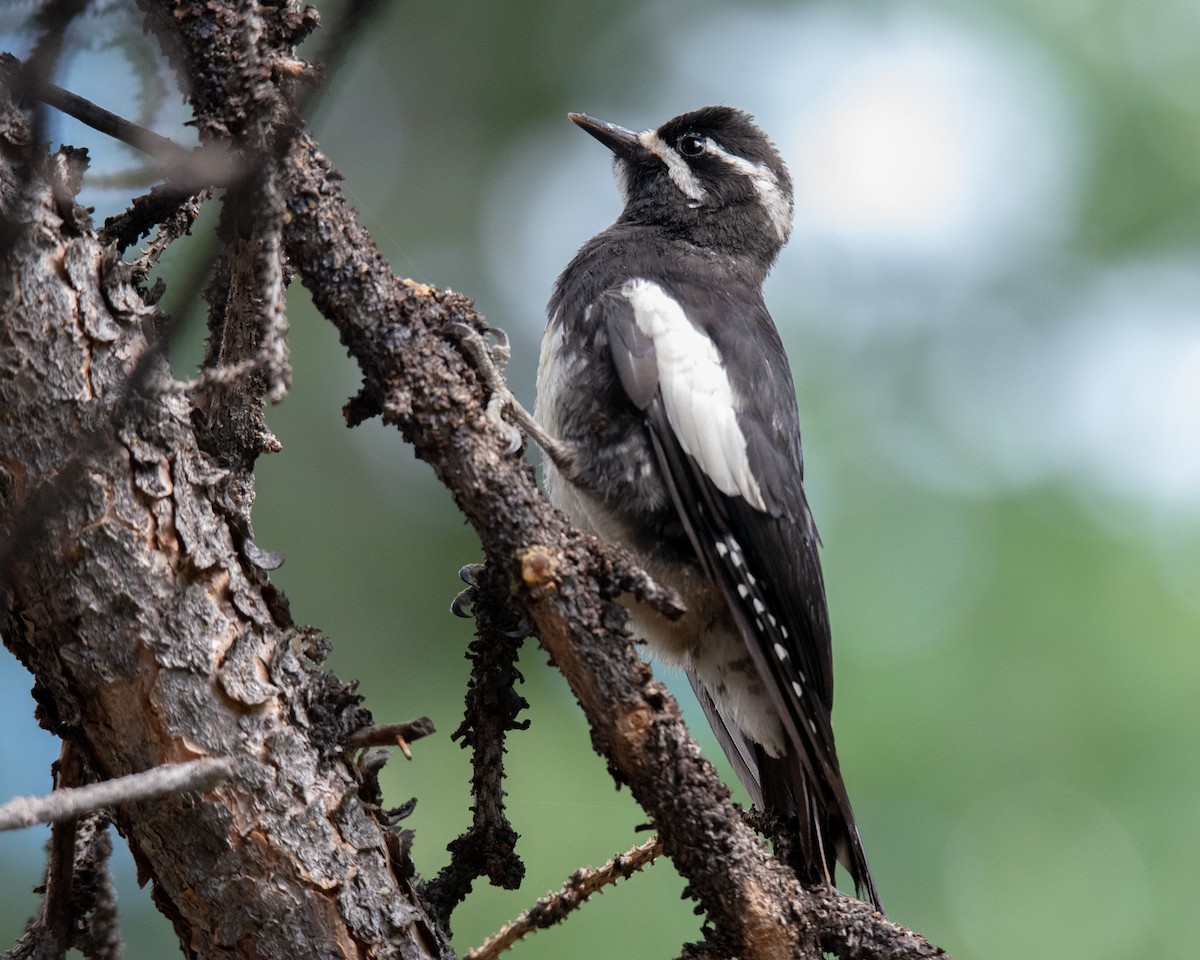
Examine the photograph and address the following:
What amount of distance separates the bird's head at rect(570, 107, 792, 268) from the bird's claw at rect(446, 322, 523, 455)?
123 cm

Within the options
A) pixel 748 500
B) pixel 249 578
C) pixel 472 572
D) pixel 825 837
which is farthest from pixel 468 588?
pixel 825 837

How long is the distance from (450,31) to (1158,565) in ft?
15.4

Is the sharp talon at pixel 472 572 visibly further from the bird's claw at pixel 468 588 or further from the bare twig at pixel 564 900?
the bare twig at pixel 564 900

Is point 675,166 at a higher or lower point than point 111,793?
higher

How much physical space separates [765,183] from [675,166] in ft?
0.93

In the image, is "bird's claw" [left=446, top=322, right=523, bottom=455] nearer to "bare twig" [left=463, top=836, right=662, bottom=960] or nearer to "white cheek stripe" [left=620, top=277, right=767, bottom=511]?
"white cheek stripe" [left=620, top=277, right=767, bottom=511]

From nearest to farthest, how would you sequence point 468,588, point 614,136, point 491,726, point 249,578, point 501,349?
point 249,578 < point 491,726 < point 501,349 < point 468,588 < point 614,136

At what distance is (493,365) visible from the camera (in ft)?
7.22

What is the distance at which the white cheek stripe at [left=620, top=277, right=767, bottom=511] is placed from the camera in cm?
258

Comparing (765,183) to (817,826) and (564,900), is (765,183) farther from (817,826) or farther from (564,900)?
(564,900)

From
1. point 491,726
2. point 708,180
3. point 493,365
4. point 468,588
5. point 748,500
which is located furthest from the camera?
point 708,180

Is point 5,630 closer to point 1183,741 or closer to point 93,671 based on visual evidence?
point 93,671

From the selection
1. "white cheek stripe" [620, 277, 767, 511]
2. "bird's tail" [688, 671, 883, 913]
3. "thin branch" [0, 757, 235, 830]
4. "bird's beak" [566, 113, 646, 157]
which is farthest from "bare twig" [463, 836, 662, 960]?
"bird's beak" [566, 113, 646, 157]

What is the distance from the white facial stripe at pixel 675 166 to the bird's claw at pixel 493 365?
1330mm
